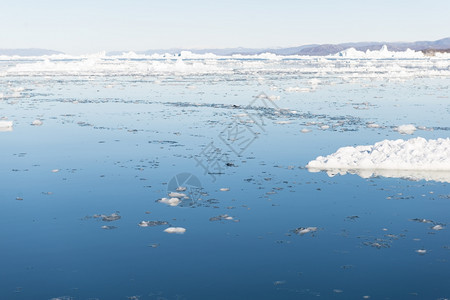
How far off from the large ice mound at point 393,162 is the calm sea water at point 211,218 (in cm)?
44

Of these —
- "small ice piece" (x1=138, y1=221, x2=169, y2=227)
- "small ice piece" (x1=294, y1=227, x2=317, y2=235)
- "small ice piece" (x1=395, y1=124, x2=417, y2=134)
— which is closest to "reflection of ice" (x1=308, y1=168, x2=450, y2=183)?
"small ice piece" (x1=294, y1=227, x2=317, y2=235)

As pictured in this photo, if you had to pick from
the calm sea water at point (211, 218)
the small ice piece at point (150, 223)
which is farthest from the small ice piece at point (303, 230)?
the small ice piece at point (150, 223)

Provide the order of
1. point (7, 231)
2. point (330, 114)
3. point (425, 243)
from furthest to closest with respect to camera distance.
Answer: point (330, 114) < point (7, 231) < point (425, 243)

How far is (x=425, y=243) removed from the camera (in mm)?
6230

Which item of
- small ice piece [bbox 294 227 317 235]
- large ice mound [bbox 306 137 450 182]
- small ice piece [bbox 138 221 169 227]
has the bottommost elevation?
small ice piece [bbox 294 227 317 235]

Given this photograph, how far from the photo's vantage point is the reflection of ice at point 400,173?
937 centimetres

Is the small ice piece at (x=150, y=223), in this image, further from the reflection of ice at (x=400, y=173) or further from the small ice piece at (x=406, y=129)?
the small ice piece at (x=406, y=129)

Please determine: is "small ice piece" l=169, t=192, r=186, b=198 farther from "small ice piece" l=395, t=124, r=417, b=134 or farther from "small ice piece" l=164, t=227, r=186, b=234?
"small ice piece" l=395, t=124, r=417, b=134

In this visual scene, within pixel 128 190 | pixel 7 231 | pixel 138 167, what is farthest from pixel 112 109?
pixel 7 231

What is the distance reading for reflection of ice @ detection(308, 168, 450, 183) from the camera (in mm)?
9367

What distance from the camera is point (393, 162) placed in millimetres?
9922

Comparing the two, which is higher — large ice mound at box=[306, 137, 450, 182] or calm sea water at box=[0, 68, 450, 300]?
large ice mound at box=[306, 137, 450, 182]

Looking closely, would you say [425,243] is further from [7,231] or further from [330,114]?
[330,114]

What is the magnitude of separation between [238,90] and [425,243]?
21350 millimetres
